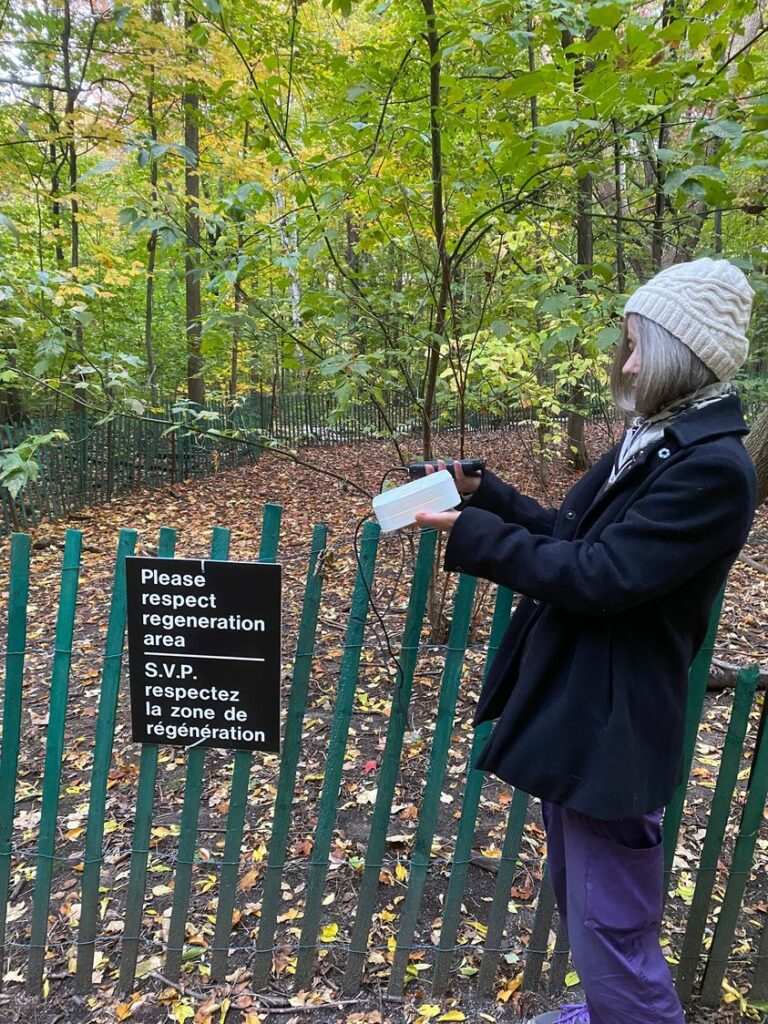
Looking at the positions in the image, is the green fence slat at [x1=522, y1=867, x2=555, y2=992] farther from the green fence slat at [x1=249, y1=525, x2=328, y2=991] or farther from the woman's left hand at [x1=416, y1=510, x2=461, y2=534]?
the woman's left hand at [x1=416, y1=510, x2=461, y2=534]

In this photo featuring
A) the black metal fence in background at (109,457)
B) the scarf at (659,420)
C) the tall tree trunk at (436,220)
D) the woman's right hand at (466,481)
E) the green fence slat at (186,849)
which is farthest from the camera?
the black metal fence in background at (109,457)

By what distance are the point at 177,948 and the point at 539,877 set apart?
1423mm

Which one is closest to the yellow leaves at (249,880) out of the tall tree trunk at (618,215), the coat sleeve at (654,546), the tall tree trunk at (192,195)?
the coat sleeve at (654,546)

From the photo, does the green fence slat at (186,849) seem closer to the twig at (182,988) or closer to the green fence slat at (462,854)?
the twig at (182,988)

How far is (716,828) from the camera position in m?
1.87

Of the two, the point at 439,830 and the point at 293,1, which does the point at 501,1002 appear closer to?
the point at 439,830

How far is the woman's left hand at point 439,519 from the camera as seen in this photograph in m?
1.32

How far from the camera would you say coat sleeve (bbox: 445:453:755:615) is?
3.70ft

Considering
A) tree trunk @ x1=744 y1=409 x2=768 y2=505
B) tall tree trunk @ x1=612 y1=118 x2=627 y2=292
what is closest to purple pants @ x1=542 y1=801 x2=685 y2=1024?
tall tree trunk @ x1=612 y1=118 x2=627 y2=292

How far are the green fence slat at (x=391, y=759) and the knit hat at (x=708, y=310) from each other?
80 cm

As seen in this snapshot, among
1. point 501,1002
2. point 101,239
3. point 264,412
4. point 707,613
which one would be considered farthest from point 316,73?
point 264,412

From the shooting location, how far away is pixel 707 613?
137 centimetres

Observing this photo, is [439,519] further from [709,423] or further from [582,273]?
[582,273]

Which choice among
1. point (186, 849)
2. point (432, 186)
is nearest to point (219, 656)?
point (186, 849)
